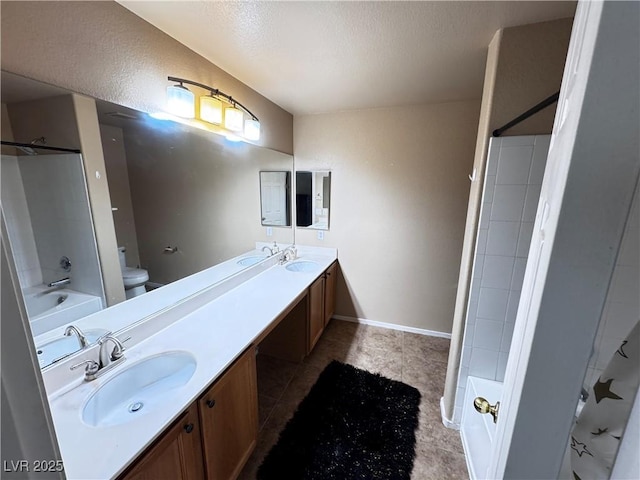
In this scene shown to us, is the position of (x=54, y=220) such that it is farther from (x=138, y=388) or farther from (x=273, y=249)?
(x=273, y=249)

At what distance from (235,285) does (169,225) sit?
72 centimetres

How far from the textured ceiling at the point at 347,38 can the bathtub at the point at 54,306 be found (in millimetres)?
1293

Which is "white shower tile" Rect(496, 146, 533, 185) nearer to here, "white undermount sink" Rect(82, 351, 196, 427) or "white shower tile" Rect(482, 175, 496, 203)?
"white shower tile" Rect(482, 175, 496, 203)

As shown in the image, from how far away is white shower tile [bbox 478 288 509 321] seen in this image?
1.58 m

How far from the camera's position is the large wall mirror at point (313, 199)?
9.80 ft

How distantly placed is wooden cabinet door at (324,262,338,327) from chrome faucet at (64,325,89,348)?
1.97 meters

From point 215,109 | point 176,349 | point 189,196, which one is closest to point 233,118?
point 215,109

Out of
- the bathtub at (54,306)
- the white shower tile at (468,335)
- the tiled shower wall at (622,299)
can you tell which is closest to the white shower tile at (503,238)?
the white shower tile at (468,335)

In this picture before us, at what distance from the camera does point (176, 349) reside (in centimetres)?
133

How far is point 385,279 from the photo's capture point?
2994 millimetres

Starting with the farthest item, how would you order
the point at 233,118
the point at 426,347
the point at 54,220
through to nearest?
1. the point at 426,347
2. the point at 233,118
3. the point at 54,220

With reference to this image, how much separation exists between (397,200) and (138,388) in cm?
254

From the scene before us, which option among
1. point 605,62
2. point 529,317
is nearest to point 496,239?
point 529,317

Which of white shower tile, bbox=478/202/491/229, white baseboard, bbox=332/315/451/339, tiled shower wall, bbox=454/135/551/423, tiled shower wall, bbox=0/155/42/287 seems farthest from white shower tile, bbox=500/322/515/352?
tiled shower wall, bbox=0/155/42/287
